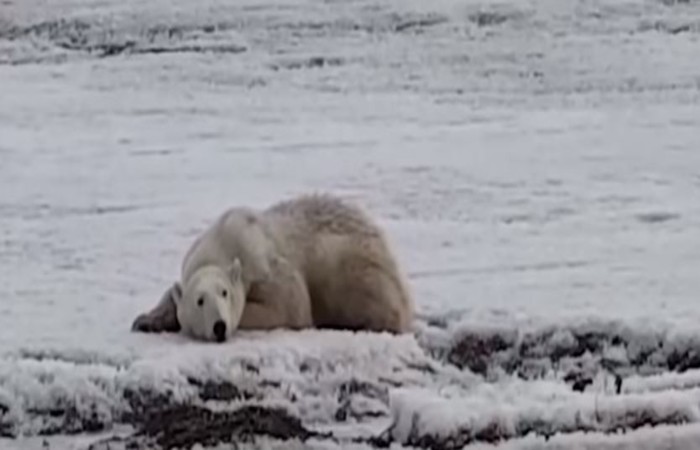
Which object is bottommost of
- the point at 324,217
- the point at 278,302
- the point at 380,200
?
the point at 380,200

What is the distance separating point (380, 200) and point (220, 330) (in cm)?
426

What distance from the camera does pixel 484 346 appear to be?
6.61 meters

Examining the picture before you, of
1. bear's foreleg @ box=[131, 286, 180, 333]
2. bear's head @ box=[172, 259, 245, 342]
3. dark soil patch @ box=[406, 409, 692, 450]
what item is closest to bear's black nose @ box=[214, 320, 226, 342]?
bear's head @ box=[172, 259, 245, 342]

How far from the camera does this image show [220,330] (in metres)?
6.24

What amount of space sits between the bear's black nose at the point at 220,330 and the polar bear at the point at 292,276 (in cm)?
5

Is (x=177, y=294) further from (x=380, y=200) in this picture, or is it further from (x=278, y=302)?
(x=380, y=200)

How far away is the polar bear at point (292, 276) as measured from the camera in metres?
6.40

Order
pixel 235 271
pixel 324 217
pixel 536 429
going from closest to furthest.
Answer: pixel 536 429 → pixel 235 271 → pixel 324 217

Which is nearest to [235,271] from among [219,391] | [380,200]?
[219,391]

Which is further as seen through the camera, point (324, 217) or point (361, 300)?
point (324, 217)

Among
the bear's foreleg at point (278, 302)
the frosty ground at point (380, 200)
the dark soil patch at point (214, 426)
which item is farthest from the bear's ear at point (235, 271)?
the dark soil patch at point (214, 426)

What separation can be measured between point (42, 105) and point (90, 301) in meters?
6.31

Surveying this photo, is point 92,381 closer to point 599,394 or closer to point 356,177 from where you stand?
point 599,394

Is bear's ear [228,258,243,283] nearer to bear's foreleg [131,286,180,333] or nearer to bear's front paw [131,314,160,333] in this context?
bear's foreleg [131,286,180,333]
